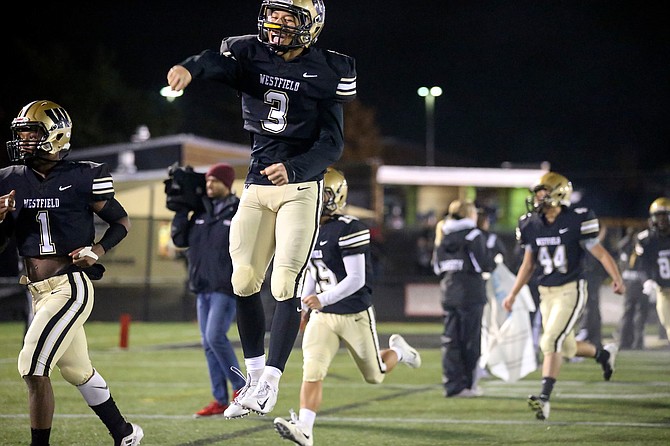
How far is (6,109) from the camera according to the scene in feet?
185

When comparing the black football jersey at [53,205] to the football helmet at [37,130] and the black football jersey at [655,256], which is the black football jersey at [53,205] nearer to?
the football helmet at [37,130]

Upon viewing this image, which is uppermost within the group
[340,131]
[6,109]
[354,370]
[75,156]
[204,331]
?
[6,109]

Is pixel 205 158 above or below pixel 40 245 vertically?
above

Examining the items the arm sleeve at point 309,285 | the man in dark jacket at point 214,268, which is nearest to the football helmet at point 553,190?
the arm sleeve at point 309,285

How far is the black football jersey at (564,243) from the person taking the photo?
33.2 feet

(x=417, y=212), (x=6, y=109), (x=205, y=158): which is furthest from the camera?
(x=6, y=109)

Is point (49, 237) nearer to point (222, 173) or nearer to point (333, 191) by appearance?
point (333, 191)

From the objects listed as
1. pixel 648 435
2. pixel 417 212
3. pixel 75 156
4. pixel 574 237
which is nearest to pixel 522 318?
pixel 574 237

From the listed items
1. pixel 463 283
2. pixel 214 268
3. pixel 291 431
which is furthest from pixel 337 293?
pixel 463 283

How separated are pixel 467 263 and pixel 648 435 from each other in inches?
145

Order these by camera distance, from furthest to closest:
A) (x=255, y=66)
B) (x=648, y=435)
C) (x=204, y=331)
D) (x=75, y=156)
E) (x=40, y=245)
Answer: (x=75, y=156) → (x=204, y=331) → (x=648, y=435) → (x=40, y=245) → (x=255, y=66)

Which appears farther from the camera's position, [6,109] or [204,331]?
[6,109]

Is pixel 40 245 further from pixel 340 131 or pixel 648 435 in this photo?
pixel 648 435

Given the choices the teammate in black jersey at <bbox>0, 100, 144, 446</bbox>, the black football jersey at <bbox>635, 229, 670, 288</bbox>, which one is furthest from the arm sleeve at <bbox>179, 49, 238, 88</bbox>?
the black football jersey at <bbox>635, 229, 670, 288</bbox>
